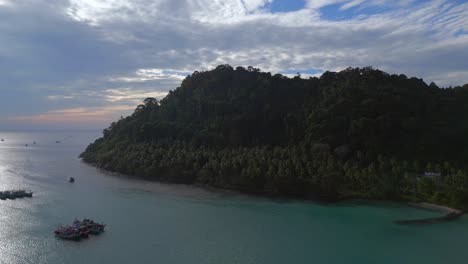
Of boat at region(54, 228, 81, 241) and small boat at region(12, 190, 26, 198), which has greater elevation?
small boat at region(12, 190, 26, 198)

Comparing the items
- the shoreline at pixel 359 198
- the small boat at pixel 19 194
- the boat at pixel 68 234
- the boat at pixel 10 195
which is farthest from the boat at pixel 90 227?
the shoreline at pixel 359 198

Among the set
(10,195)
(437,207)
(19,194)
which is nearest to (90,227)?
(19,194)

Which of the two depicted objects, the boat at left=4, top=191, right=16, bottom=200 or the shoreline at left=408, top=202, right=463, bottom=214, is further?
the boat at left=4, top=191, right=16, bottom=200

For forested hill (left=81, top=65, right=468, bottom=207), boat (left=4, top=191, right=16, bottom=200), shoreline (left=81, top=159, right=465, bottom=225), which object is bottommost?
boat (left=4, top=191, right=16, bottom=200)

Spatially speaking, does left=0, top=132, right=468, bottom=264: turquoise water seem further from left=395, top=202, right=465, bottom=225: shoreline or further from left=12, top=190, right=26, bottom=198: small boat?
left=12, top=190, right=26, bottom=198: small boat

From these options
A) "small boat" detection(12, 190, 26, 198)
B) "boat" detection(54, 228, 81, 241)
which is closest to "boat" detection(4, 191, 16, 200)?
"small boat" detection(12, 190, 26, 198)

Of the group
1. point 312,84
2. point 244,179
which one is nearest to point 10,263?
point 244,179

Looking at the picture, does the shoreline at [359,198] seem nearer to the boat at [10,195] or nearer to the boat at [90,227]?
the boat at [10,195]
